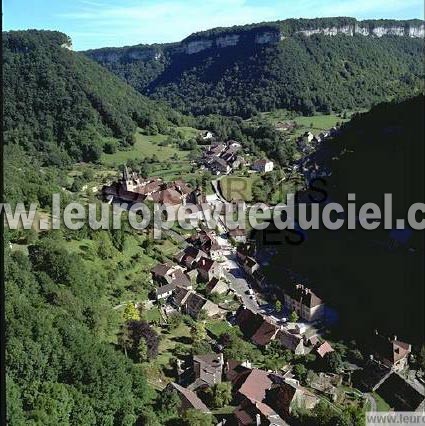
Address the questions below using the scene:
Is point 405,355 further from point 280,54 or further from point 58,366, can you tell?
point 280,54

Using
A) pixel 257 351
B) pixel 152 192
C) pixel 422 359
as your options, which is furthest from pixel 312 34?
pixel 422 359

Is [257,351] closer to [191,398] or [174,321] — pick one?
[174,321]

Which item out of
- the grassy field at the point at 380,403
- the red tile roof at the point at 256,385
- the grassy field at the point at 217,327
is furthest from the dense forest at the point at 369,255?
the red tile roof at the point at 256,385

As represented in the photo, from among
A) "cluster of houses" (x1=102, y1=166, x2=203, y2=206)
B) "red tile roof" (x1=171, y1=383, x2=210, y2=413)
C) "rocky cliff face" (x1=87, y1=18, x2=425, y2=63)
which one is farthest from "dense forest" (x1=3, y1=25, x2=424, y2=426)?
"rocky cliff face" (x1=87, y1=18, x2=425, y2=63)

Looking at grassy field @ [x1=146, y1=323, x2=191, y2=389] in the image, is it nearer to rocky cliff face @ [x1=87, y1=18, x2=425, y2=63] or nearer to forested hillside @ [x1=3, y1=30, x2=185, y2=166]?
forested hillside @ [x1=3, y1=30, x2=185, y2=166]

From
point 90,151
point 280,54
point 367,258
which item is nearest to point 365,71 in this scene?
point 280,54

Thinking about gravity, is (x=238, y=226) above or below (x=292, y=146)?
below
